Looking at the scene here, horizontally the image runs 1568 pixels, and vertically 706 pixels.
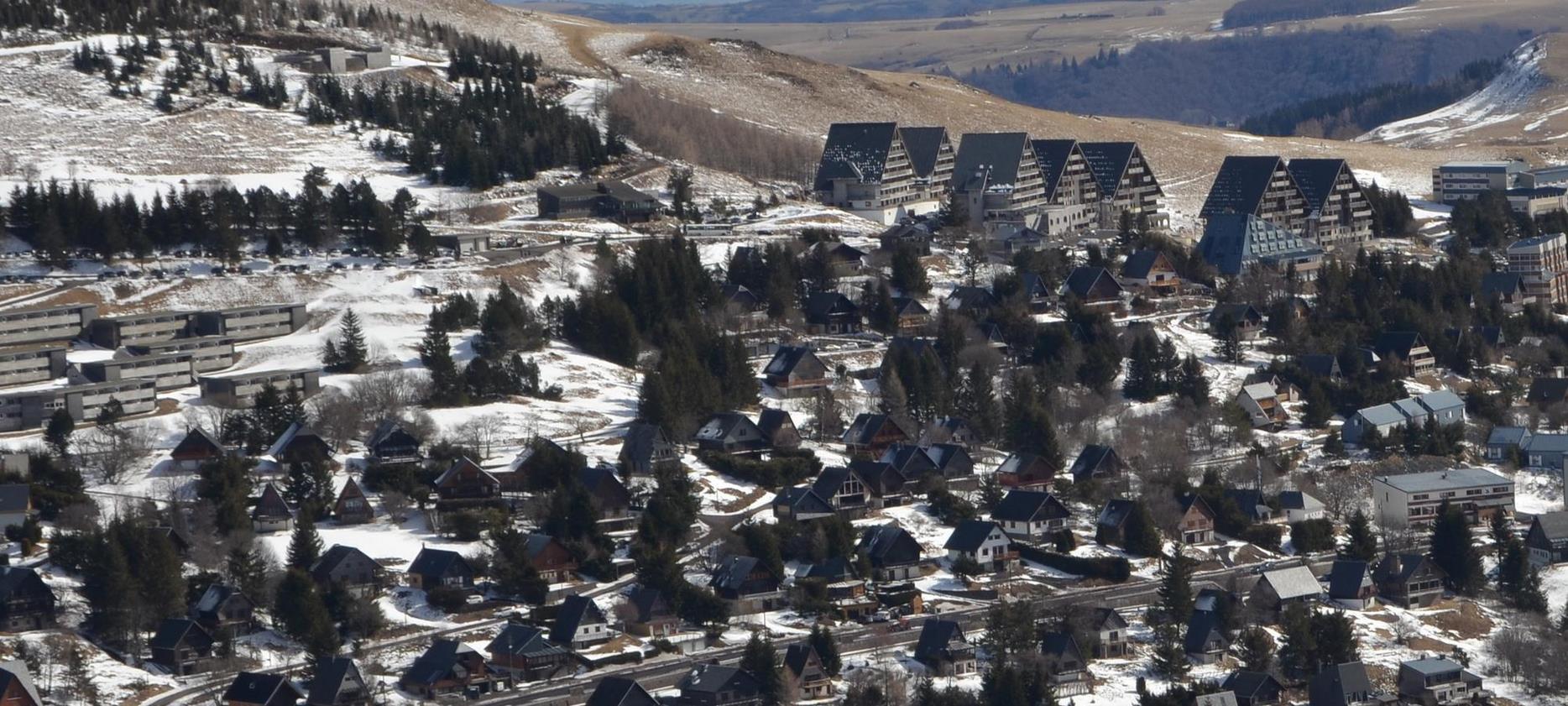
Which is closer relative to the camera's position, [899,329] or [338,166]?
[899,329]

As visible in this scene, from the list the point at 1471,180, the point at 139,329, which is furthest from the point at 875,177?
the point at 139,329

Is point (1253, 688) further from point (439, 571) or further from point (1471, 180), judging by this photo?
point (1471, 180)

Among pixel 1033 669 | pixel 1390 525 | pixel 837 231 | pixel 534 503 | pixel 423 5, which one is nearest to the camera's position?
pixel 1033 669

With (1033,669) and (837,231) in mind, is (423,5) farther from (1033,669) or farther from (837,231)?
(1033,669)

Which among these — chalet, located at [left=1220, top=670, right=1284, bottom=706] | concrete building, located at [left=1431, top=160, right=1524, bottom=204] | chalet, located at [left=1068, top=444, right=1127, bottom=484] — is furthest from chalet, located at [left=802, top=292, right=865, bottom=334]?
concrete building, located at [left=1431, top=160, right=1524, bottom=204]

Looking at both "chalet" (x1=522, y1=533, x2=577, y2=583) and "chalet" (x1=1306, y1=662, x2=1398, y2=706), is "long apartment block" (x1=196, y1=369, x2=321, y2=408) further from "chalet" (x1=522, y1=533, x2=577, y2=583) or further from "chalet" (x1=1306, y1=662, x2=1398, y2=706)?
"chalet" (x1=1306, y1=662, x2=1398, y2=706)

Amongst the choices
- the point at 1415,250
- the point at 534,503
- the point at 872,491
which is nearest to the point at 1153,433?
the point at 872,491

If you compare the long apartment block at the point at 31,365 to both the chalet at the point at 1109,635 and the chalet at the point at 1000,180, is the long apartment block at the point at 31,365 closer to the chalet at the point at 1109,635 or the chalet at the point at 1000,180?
the chalet at the point at 1109,635

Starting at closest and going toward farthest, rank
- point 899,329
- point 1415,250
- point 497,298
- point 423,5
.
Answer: point 497,298
point 899,329
point 1415,250
point 423,5
